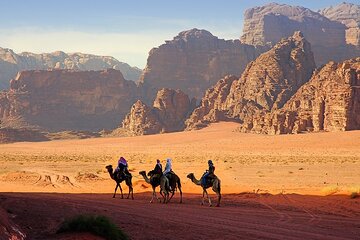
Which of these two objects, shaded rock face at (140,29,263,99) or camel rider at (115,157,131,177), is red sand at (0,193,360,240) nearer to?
camel rider at (115,157,131,177)

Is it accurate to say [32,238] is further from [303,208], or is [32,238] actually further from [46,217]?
[303,208]

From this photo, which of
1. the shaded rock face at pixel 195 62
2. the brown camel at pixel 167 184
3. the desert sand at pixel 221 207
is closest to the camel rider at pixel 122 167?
the desert sand at pixel 221 207

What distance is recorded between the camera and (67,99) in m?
147

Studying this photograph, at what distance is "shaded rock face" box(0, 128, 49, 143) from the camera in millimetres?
107188

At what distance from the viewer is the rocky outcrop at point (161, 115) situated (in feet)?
358

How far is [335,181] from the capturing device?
3173cm

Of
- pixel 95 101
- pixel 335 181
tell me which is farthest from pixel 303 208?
pixel 95 101

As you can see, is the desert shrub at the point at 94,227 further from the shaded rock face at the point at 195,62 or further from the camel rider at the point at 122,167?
the shaded rock face at the point at 195,62

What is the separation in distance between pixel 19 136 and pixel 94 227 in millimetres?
105324

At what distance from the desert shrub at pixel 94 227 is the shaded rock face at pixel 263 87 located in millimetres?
93385

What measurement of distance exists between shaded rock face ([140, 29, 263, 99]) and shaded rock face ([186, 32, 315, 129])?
50.4m

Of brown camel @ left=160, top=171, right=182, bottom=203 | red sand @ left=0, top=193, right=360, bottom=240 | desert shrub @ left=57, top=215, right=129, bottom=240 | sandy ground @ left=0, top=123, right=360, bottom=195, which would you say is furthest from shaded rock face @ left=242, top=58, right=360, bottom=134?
desert shrub @ left=57, top=215, right=129, bottom=240

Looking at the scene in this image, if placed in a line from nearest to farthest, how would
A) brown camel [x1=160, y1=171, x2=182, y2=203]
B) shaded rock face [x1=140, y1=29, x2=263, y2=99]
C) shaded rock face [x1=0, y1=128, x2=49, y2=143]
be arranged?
brown camel [x1=160, y1=171, x2=182, y2=203]
shaded rock face [x1=0, y1=128, x2=49, y2=143]
shaded rock face [x1=140, y1=29, x2=263, y2=99]

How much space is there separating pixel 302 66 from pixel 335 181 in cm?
8133
